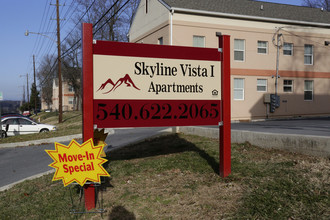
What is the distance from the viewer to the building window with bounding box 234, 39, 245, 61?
74.8 ft

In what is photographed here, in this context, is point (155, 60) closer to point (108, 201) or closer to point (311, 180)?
point (108, 201)

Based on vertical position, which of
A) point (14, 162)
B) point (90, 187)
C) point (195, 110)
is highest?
point (195, 110)

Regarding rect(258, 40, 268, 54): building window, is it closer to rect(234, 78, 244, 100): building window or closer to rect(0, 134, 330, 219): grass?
rect(234, 78, 244, 100): building window

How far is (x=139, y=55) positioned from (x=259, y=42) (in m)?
19.5

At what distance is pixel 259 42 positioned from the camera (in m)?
23.6

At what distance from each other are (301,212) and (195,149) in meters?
4.62

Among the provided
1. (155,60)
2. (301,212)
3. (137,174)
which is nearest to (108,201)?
(137,174)

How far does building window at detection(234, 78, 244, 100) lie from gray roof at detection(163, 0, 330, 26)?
469cm

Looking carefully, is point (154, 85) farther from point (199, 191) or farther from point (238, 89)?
point (238, 89)

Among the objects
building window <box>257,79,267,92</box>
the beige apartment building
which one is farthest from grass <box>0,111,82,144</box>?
building window <box>257,79,267,92</box>

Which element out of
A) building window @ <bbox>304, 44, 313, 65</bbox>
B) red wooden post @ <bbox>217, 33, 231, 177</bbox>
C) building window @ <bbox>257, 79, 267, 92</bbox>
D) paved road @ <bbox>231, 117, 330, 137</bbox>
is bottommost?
paved road @ <bbox>231, 117, 330, 137</bbox>

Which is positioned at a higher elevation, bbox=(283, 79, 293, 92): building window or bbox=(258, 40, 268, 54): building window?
bbox=(258, 40, 268, 54): building window

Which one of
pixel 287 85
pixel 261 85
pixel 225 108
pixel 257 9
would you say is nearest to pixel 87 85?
pixel 225 108

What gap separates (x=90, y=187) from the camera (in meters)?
5.43
